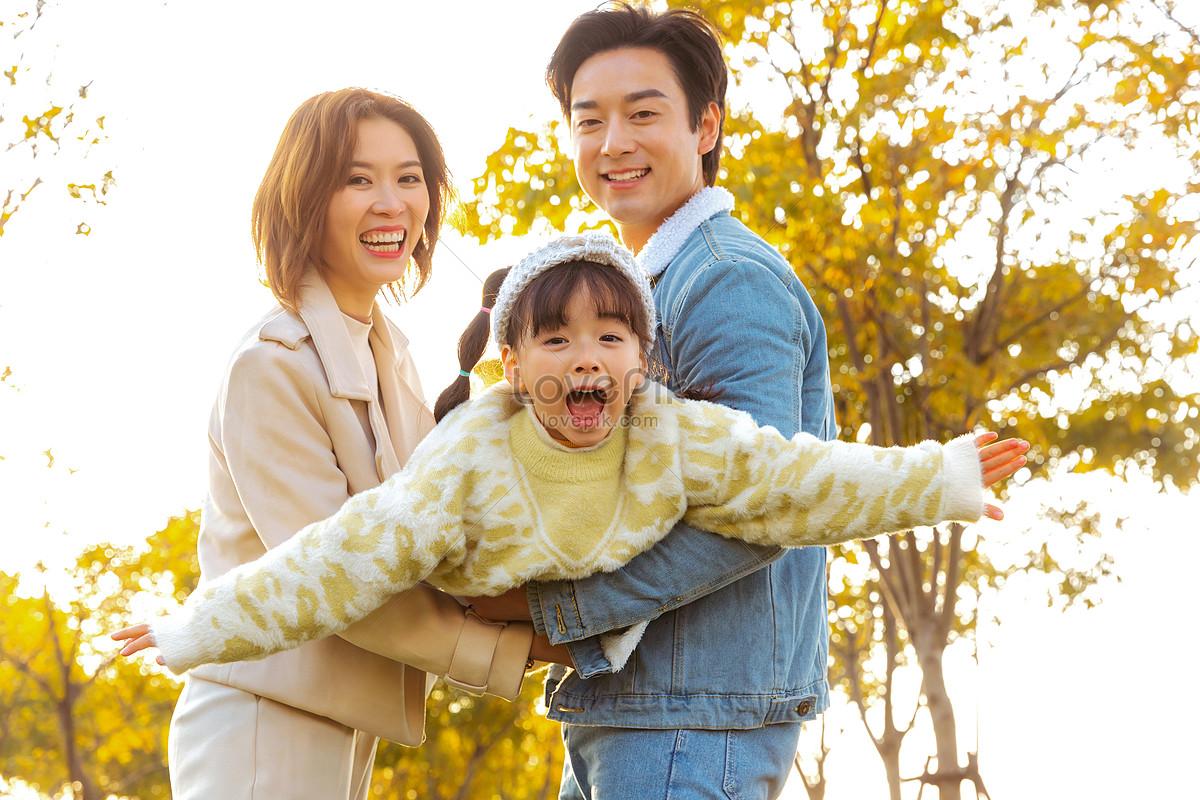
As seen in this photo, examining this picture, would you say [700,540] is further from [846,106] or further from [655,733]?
[846,106]

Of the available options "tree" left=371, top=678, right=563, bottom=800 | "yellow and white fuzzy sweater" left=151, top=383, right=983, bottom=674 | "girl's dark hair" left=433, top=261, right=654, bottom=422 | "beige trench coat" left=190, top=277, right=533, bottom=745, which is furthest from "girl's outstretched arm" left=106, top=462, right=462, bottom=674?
"tree" left=371, top=678, right=563, bottom=800

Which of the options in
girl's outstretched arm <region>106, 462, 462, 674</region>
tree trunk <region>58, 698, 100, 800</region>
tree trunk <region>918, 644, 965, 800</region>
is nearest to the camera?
girl's outstretched arm <region>106, 462, 462, 674</region>

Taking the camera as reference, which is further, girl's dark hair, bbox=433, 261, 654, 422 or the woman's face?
the woman's face

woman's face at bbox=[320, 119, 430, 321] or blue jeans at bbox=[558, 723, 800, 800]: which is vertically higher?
woman's face at bbox=[320, 119, 430, 321]

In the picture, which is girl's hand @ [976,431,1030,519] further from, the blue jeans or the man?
the blue jeans

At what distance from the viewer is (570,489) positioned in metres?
1.99

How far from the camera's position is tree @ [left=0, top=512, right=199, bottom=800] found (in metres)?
10.3

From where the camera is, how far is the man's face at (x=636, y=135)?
250cm

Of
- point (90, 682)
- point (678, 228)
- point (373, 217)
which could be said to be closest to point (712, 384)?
point (678, 228)

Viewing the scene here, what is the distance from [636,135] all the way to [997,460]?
1.13 meters

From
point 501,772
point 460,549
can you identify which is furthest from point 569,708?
point 501,772

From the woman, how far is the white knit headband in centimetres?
51

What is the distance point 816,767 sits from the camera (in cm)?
1112

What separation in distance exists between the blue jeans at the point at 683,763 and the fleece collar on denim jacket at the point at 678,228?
990 mm
